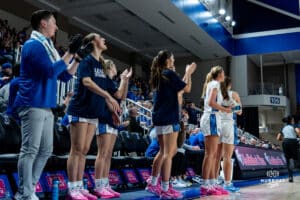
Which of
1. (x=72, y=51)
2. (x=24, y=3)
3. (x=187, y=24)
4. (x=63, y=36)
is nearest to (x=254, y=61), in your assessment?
(x=187, y=24)

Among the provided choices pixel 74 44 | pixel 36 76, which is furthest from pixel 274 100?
pixel 36 76

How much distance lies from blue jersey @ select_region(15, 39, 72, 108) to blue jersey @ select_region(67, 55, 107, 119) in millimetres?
636

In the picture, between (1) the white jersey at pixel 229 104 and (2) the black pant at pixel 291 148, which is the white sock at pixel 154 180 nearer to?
(1) the white jersey at pixel 229 104

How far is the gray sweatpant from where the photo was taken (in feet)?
8.43

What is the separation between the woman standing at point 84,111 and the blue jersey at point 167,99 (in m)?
0.59

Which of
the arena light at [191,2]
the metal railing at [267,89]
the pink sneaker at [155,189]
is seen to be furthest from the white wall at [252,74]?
the pink sneaker at [155,189]

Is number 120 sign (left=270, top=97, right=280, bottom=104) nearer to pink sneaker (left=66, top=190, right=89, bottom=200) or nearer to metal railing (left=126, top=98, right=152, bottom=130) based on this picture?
metal railing (left=126, top=98, right=152, bottom=130)

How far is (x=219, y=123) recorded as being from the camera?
4.64 metres

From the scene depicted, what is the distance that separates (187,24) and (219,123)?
31.5 feet

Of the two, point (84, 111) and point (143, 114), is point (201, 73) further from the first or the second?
point (84, 111)

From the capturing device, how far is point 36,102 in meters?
2.65

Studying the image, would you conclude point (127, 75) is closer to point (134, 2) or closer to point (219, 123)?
point (219, 123)

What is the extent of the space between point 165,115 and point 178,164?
83.3 inches

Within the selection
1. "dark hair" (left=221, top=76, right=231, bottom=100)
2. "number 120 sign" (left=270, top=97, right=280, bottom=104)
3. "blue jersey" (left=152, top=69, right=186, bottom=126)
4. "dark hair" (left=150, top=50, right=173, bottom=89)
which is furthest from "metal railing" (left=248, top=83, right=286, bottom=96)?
"blue jersey" (left=152, top=69, right=186, bottom=126)
